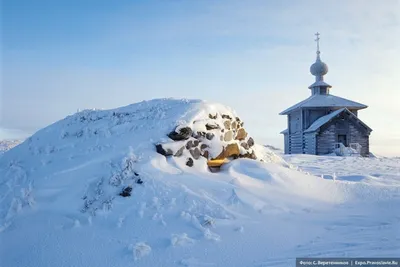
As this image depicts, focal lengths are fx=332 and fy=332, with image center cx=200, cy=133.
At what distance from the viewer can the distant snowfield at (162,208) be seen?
4.23m

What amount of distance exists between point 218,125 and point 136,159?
2.22 metres

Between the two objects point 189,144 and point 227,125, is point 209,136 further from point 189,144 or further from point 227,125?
point 227,125

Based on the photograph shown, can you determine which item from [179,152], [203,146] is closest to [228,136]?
[203,146]

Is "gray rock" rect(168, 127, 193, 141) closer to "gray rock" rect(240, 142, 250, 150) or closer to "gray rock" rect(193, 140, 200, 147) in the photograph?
"gray rock" rect(193, 140, 200, 147)

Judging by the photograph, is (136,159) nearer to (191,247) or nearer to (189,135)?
(189,135)

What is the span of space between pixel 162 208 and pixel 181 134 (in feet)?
6.54

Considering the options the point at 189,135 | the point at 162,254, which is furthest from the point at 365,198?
the point at 162,254

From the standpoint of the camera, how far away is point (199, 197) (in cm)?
541

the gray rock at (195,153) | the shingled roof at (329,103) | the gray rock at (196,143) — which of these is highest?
the shingled roof at (329,103)

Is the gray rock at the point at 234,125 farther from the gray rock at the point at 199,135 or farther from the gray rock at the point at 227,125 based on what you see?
the gray rock at the point at 199,135

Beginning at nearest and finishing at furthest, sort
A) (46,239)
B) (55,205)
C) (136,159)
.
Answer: (46,239), (55,205), (136,159)

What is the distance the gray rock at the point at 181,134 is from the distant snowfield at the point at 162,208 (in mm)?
216

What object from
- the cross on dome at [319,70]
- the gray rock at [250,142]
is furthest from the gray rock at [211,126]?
the cross on dome at [319,70]

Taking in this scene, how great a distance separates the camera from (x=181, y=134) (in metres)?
6.74
